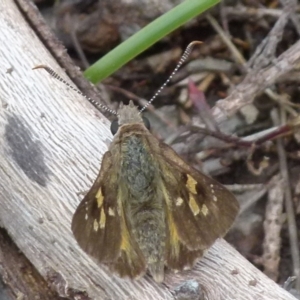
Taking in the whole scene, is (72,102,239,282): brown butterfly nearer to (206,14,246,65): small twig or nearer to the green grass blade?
the green grass blade

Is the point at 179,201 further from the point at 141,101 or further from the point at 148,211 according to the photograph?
the point at 141,101

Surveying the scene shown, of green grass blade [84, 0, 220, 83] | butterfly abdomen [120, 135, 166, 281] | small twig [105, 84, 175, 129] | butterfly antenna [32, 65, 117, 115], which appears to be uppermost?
green grass blade [84, 0, 220, 83]

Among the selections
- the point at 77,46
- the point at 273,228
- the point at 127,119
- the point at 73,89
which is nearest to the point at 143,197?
the point at 127,119

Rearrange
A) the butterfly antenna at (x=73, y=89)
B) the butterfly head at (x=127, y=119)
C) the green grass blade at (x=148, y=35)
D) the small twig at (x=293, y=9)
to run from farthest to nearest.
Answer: the small twig at (x=293, y=9) → the green grass blade at (x=148, y=35) → the butterfly antenna at (x=73, y=89) → the butterfly head at (x=127, y=119)

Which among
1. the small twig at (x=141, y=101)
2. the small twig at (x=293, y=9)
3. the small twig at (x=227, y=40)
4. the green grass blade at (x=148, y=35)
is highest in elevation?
the small twig at (x=293, y=9)

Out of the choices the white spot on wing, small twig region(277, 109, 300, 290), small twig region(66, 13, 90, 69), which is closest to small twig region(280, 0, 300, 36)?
small twig region(277, 109, 300, 290)

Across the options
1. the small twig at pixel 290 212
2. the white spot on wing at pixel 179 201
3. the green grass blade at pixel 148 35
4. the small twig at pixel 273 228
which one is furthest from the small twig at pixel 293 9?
the white spot on wing at pixel 179 201

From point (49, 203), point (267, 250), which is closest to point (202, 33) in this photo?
point (267, 250)

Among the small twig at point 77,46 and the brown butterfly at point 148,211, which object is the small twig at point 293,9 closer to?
the small twig at point 77,46
